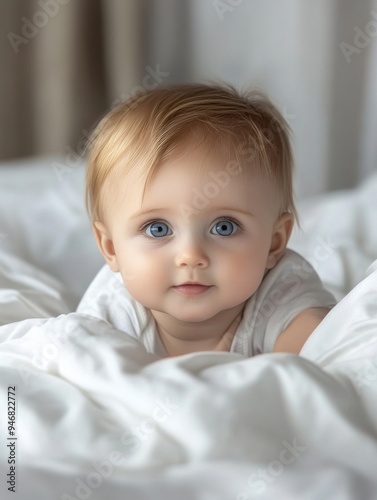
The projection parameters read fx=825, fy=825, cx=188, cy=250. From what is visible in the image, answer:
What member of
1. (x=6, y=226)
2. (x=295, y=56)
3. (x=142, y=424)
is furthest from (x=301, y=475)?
(x=295, y=56)

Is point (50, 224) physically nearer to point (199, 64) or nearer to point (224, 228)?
point (224, 228)

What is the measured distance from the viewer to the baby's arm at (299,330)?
1.12 m

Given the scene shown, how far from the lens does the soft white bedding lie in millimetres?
708

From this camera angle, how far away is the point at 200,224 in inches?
40.2

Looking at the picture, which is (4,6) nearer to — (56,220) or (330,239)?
(56,220)
